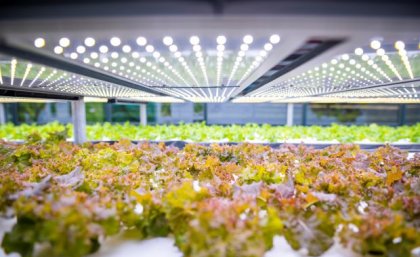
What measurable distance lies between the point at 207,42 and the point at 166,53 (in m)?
0.39

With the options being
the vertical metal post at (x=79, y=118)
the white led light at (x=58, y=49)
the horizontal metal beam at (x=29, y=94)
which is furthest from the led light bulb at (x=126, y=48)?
the vertical metal post at (x=79, y=118)

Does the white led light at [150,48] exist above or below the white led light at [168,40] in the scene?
below

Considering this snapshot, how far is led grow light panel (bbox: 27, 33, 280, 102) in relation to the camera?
1617 mm

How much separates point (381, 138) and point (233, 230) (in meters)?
5.75

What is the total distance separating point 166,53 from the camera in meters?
2.01

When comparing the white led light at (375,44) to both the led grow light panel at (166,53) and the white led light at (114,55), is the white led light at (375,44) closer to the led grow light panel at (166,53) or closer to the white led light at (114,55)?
the led grow light panel at (166,53)

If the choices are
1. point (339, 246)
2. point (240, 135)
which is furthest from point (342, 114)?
point (339, 246)

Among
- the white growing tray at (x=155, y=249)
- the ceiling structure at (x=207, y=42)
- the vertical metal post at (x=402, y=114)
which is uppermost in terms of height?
the ceiling structure at (x=207, y=42)

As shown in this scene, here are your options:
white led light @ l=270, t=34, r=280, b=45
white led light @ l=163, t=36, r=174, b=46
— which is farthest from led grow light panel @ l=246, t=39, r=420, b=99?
white led light @ l=163, t=36, r=174, b=46

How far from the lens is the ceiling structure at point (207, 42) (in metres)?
0.97

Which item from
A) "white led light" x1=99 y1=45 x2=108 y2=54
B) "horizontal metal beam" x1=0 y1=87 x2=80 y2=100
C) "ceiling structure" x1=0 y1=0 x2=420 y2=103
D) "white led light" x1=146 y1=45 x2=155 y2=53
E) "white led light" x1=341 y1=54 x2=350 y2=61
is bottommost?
"horizontal metal beam" x1=0 y1=87 x2=80 y2=100

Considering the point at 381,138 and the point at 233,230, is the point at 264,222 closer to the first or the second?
the point at 233,230

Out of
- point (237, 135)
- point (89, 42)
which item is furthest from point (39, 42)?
point (237, 135)

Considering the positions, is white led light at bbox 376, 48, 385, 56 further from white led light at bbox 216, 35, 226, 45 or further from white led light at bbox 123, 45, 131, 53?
white led light at bbox 123, 45, 131, 53
